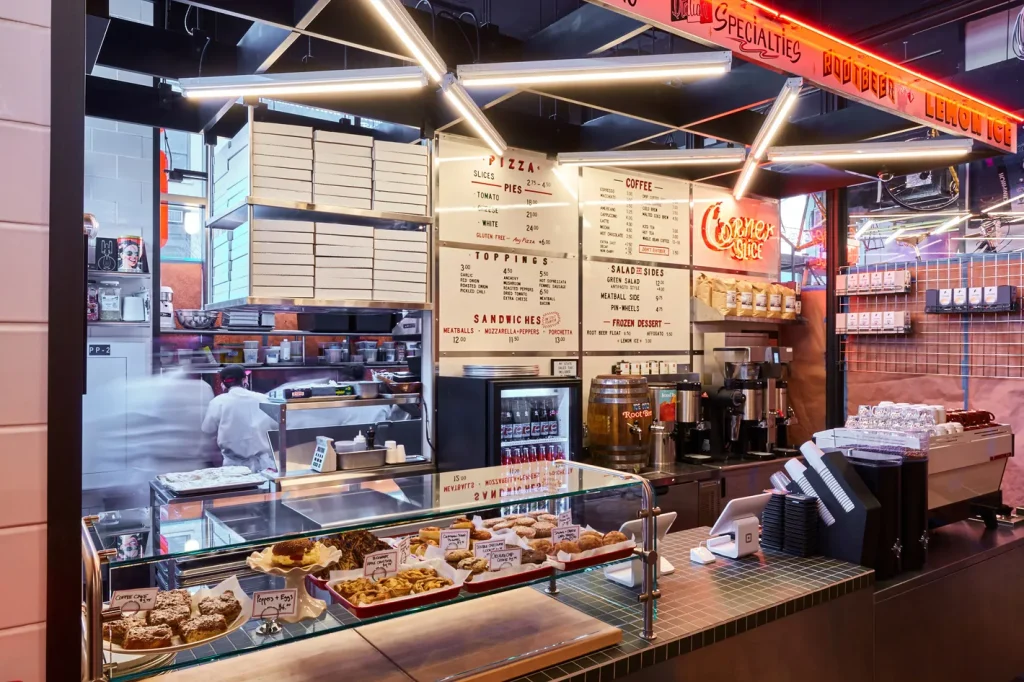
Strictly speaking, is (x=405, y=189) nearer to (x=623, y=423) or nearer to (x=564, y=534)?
(x=623, y=423)

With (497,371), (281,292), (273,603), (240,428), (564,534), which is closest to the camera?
(273,603)

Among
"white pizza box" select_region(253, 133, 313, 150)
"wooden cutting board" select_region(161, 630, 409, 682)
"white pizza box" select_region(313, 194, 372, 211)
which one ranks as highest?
"white pizza box" select_region(253, 133, 313, 150)

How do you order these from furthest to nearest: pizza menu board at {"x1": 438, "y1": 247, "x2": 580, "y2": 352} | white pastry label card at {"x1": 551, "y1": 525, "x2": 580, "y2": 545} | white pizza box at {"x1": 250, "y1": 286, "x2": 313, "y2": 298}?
pizza menu board at {"x1": 438, "y1": 247, "x2": 580, "y2": 352} < white pizza box at {"x1": 250, "y1": 286, "x2": 313, "y2": 298} < white pastry label card at {"x1": 551, "y1": 525, "x2": 580, "y2": 545}

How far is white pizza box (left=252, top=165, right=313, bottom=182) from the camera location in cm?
377

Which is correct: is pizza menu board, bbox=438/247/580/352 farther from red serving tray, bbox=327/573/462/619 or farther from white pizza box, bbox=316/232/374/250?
red serving tray, bbox=327/573/462/619

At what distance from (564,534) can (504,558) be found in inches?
10.0

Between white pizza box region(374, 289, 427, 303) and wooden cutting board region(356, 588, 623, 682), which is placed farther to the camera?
white pizza box region(374, 289, 427, 303)

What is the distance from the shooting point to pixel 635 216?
5531mm

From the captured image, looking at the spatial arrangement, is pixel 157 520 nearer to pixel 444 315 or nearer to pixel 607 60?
pixel 607 60

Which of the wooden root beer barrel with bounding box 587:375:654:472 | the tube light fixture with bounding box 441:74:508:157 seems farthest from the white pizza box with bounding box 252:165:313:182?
the wooden root beer barrel with bounding box 587:375:654:472

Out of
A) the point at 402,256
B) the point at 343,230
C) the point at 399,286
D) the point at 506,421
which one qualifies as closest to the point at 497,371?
the point at 506,421

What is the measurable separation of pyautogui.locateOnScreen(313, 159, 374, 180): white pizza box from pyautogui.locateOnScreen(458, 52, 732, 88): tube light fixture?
125 cm

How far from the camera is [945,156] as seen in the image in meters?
4.96

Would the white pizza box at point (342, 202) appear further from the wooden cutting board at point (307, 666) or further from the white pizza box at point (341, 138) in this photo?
the wooden cutting board at point (307, 666)
